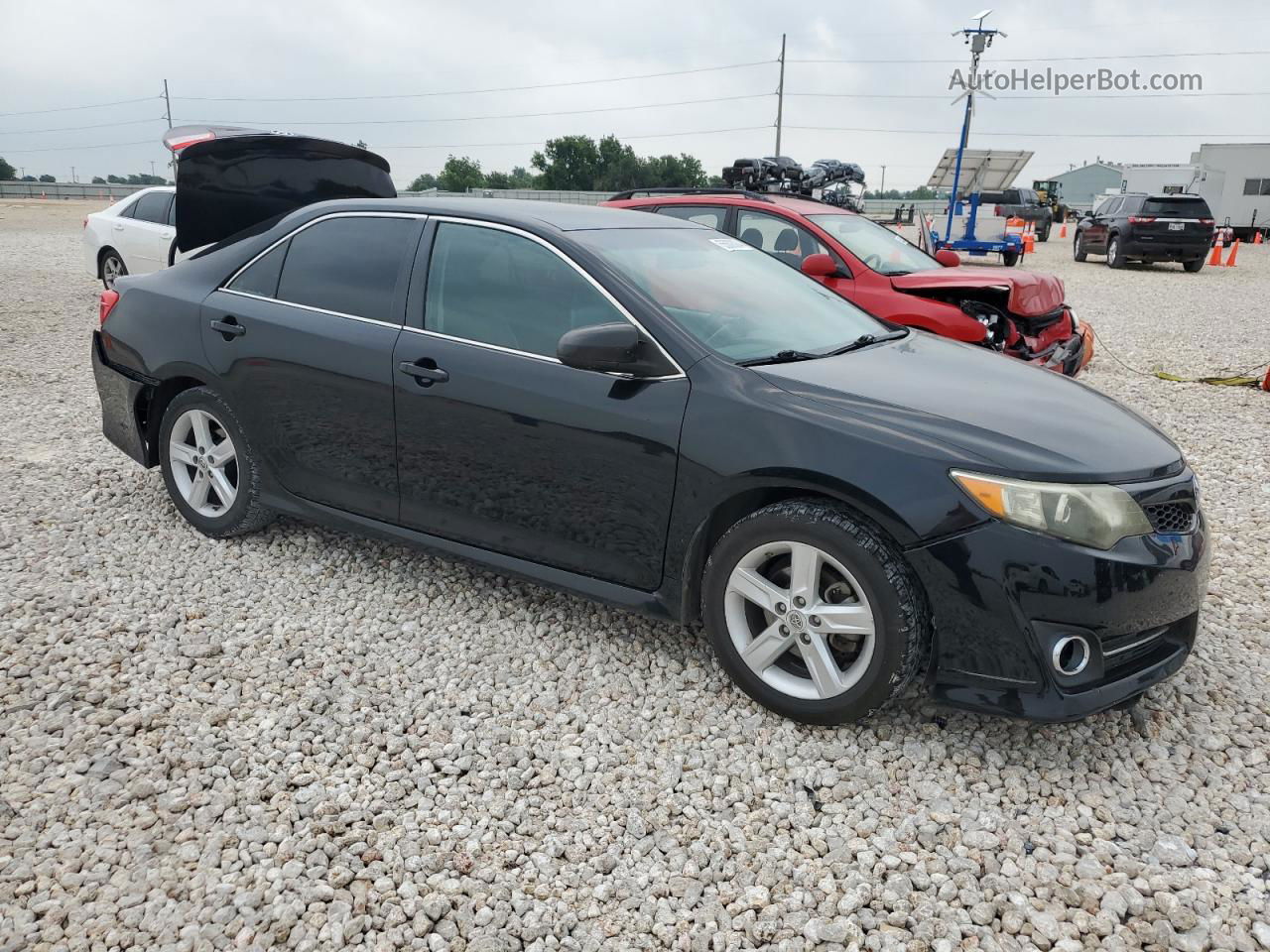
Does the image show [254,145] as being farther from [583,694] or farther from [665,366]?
[583,694]

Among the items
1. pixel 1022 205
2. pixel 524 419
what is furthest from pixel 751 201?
pixel 1022 205

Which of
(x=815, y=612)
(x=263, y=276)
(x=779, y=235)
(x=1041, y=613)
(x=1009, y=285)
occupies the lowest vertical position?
(x=815, y=612)

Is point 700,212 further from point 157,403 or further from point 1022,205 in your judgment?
point 1022,205

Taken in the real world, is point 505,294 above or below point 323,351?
above

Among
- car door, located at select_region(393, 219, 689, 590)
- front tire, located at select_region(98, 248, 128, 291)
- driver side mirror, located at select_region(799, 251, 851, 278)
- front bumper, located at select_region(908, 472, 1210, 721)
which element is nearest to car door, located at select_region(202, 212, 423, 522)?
car door, located at select_region(393, 219, 689, 590)

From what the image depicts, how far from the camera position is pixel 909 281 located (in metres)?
7.34

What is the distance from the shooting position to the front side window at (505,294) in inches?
136

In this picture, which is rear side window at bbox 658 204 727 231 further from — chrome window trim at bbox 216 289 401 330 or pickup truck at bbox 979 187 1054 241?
pickup truck at bbox 979 187 1054 241

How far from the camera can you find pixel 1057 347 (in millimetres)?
7262

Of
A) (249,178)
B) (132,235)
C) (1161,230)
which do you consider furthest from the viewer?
(1161,230)

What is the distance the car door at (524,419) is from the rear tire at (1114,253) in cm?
2218

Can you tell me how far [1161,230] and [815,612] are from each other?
22100 mm

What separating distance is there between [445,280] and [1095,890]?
2923mm

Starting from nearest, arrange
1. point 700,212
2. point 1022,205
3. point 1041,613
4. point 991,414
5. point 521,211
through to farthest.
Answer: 1. point 1041,613
2. point 991,414
3. point 521,211
4. point 700,212
5. point 1022,205
